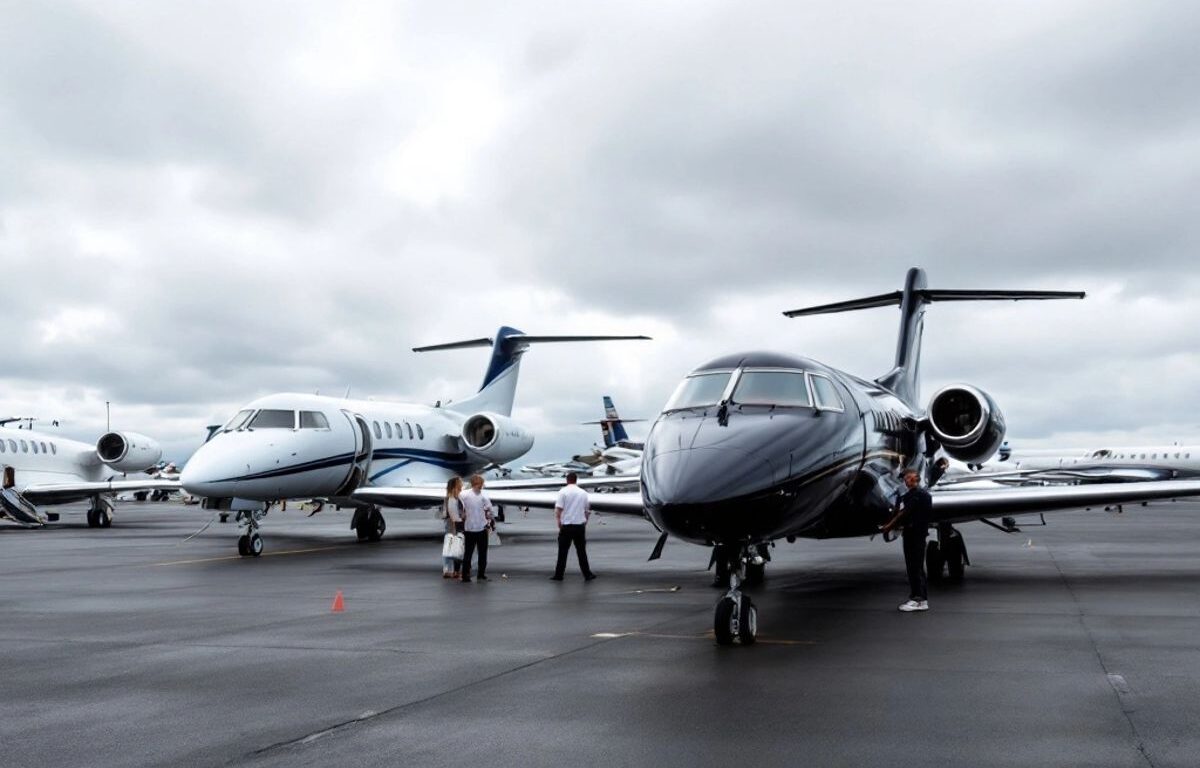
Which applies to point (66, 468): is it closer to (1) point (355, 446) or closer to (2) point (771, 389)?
(1) point (355, 446)

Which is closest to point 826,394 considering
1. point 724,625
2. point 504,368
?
point 724,625

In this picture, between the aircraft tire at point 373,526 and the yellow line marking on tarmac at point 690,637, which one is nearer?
the yellow line marking on tarmac at point 690,637

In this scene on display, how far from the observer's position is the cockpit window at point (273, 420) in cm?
2098

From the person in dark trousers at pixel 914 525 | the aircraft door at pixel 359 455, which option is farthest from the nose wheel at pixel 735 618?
the aircraft door at pixel 359 455

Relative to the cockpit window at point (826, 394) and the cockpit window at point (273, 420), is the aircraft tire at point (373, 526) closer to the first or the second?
the cockpit window at point (273, 420)

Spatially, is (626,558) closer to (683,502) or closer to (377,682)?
(683,502)

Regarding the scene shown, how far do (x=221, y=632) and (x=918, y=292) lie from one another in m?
16.5

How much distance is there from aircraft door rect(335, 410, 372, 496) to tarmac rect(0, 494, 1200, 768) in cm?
799

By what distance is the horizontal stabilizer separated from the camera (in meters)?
20.6

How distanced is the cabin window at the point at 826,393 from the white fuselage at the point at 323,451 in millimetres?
12092

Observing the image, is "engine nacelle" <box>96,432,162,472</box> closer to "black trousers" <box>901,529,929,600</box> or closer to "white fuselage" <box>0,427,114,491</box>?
"white fuselage" <box>0,427,114,491</box>

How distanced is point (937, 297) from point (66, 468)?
28364mm

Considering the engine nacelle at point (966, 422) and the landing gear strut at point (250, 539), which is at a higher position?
the engine nacelle at point (966, 422)

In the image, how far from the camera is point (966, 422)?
16094 millimetres
